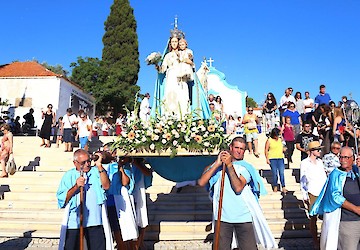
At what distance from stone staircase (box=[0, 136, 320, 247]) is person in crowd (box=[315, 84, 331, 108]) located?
3.03m

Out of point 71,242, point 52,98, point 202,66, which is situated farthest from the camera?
point 52,98

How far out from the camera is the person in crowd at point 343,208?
4.18 metres

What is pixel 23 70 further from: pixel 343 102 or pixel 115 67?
pixel 343 102

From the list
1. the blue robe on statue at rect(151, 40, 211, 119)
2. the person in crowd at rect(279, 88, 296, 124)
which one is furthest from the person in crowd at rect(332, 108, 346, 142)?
the person in crowd at rect(279, 88, 296, 124)

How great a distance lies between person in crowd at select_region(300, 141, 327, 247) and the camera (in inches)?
242

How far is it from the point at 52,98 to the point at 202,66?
15.0 meters

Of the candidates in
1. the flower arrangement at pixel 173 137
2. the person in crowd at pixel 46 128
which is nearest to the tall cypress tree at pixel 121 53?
the person in crowd at pixel 46 128

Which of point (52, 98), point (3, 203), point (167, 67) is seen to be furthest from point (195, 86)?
point (52, 98)

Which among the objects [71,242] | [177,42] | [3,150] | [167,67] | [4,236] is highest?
[177,42]

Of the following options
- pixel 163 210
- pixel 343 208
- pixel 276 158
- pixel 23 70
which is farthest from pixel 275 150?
pixel 23 70

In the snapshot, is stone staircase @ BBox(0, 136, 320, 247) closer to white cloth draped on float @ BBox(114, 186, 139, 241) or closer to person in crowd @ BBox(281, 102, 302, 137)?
person in crowd @ BBox(281, 102, 302, 137)

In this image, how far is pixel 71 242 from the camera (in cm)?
399

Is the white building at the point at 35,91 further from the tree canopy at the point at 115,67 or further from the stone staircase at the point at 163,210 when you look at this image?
the stone staircase at the point at 163,210

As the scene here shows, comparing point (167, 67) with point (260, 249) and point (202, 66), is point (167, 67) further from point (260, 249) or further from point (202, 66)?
point (202, 66)
